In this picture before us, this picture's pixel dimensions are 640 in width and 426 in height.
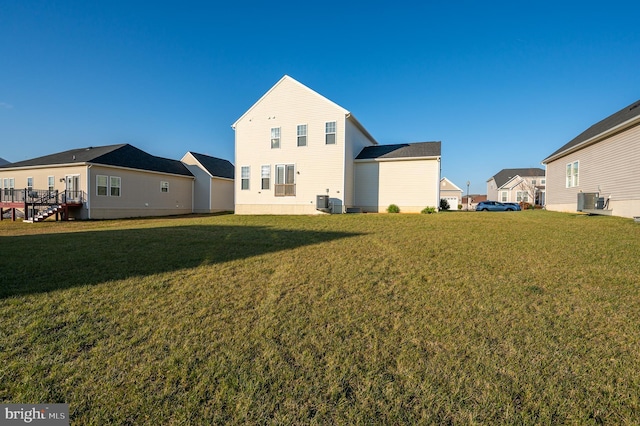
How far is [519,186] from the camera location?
44.6 meters

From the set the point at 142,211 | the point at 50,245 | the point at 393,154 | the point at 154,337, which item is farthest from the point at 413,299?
the point at 142,211

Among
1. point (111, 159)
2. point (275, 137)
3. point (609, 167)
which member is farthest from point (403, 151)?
point (111, 159)

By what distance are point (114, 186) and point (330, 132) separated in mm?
16694

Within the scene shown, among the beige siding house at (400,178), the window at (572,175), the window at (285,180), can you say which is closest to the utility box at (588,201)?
the window at (572,175)

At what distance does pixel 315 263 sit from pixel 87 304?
13.0ft

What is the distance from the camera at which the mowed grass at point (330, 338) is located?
255cm

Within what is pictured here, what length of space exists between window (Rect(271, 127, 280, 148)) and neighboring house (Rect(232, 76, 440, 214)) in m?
0.06

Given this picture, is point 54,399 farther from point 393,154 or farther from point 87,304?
point 393,154

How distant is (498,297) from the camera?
4598mm

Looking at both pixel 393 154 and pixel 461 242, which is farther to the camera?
pixel 393 154

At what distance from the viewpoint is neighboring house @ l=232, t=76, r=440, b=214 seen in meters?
17.5

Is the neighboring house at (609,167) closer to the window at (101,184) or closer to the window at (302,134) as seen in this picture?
the window at (302,134)

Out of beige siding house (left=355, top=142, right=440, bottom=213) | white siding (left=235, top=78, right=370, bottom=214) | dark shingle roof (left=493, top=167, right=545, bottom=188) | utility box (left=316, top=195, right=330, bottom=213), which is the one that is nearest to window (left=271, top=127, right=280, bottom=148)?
white siding (left=235, top=78, right=370, bottom=214)

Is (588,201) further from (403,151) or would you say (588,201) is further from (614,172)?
(403,151)
